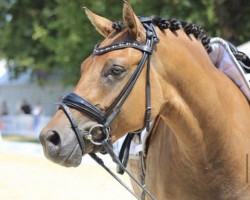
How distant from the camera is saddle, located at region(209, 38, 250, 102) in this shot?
10.6ft

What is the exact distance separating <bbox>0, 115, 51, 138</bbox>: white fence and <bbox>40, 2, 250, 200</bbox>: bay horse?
1421 cm

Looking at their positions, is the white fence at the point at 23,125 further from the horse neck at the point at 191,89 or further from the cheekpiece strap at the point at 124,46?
the cheekpiece strap at the point at 124,46

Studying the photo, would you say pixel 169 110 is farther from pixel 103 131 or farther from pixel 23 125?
pixel 23 125

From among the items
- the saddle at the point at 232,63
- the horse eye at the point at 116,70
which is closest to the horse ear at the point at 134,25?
the horse eye at the point at 116,70

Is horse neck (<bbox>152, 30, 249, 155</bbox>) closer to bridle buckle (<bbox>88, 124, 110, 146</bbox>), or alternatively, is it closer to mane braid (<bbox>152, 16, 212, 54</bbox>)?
mane braid (<bbox>152, 16, 212, 54</bbox>)

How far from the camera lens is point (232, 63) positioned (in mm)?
3303

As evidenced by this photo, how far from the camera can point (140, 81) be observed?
263 cm

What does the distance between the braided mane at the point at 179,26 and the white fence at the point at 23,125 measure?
46.3 ft

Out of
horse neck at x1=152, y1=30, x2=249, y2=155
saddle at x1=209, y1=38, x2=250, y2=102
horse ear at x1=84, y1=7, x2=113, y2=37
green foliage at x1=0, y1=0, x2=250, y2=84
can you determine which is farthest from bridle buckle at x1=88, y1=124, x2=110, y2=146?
green foliage at x1=0, y1=0, x2=250, y2=84

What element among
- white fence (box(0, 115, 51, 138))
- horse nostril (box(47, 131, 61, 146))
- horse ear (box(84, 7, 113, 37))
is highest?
horse ear (box(84, 7, 113, 37))

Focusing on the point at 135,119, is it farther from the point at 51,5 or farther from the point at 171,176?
the point at 51,5

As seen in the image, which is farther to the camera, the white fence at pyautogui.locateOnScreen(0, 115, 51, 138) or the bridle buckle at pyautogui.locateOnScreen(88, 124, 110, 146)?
the white fence at pyautogui.locateOnScreen(0, 115, 51, 138)

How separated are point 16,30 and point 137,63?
18.7m

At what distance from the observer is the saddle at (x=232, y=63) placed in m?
3.25
